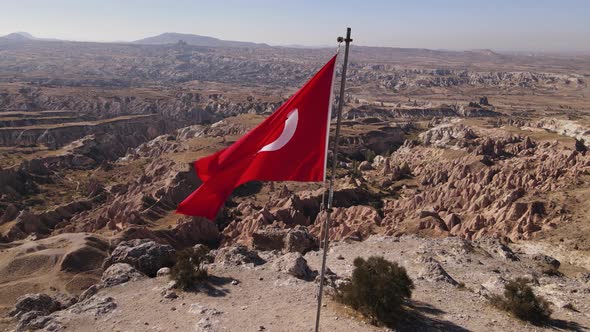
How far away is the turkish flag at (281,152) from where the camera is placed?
32.1ft

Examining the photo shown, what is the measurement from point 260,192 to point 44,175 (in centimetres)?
3408

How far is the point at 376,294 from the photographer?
15.7 metres

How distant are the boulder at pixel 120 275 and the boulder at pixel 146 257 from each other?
1.15 m

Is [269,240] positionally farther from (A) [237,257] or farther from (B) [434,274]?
(B) [434,274]

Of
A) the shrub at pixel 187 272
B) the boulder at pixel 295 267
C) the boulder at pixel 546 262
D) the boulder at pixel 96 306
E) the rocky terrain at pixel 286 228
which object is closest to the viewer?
the rocky terrain at pixel 286 228

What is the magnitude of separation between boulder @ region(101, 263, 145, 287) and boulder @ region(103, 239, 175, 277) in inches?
45.2

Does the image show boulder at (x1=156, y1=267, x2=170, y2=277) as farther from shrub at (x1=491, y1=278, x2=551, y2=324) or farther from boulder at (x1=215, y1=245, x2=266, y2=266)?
shrub at (x1=491, y1=278, x2=551, y2=324)

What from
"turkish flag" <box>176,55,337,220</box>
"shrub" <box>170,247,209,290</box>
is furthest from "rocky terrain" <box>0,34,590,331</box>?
"turkish flag" <box>176,55,337,220</box>

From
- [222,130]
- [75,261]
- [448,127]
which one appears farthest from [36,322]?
[448,127]

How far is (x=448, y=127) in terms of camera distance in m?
90.4

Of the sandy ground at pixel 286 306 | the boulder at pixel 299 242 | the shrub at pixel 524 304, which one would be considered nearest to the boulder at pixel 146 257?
the sandy ground at pixel 286 306

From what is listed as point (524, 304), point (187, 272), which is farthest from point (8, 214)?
point (524, 304)

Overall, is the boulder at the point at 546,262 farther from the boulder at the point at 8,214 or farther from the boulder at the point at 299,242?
Answer: the boulder at the point at 8,214

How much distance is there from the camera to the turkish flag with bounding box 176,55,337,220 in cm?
980
